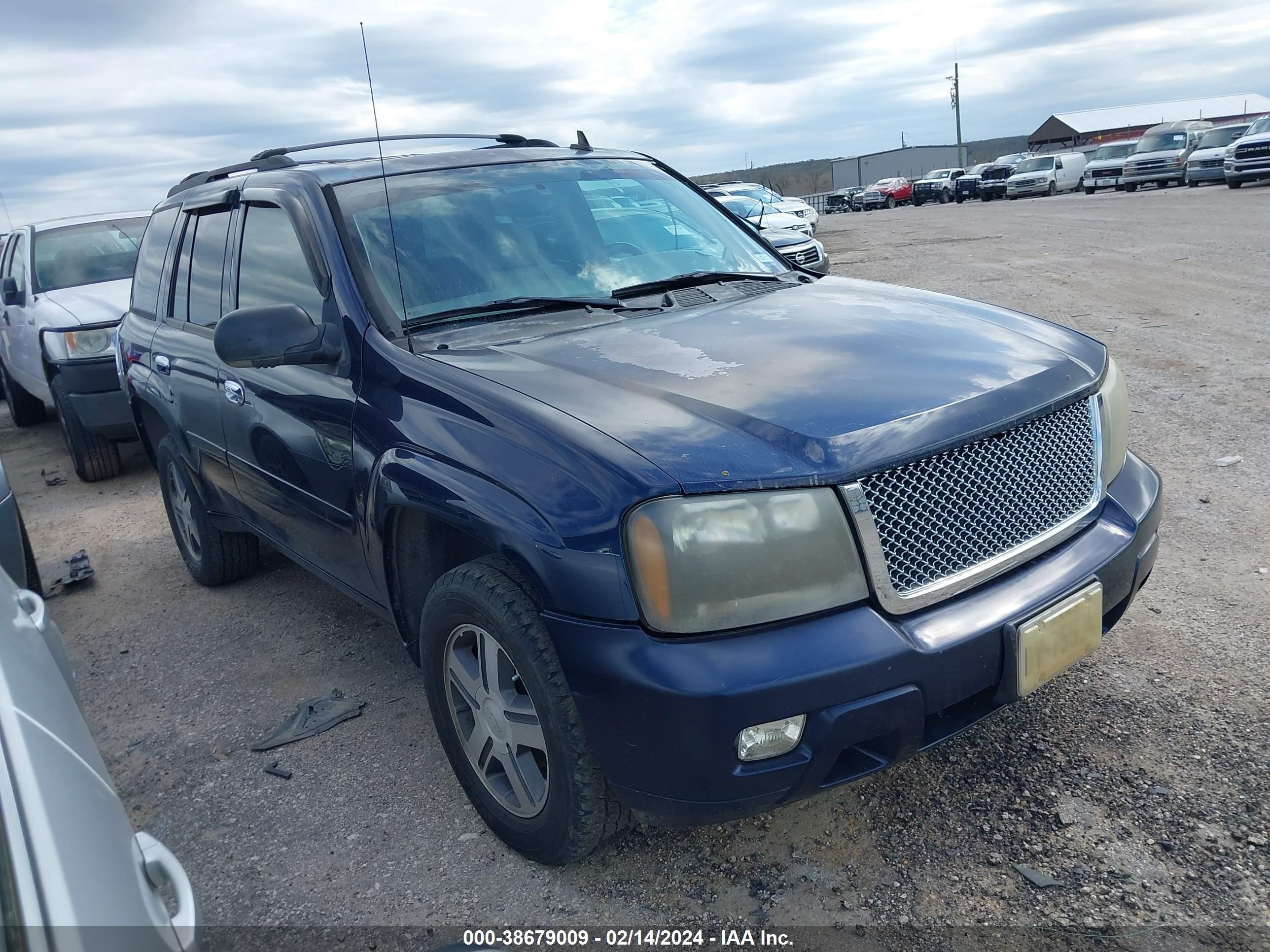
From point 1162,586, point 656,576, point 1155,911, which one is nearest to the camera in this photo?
point 656,576

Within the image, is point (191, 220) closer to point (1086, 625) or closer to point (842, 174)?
point (1086, 625)

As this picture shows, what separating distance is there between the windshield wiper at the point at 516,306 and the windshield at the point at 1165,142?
107ft

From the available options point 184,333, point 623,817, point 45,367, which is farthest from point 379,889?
point 45,367

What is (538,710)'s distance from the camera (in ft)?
7.28

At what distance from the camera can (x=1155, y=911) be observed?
216 cm

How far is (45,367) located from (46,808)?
7.11 metres

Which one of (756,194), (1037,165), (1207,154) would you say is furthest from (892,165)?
(756,194)

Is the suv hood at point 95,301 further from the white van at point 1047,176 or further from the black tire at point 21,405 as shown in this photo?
the white van at point 1047,176

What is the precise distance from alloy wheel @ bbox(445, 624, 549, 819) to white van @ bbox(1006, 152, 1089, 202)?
3760cm

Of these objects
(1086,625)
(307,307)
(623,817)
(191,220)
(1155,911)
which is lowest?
(1155,911)

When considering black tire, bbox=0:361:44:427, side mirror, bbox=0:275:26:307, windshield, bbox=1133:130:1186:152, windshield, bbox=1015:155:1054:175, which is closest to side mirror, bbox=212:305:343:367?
side mirror, bbox=0:275:26:307

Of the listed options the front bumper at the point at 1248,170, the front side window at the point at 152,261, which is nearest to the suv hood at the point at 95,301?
the front side window at the point at 152,261

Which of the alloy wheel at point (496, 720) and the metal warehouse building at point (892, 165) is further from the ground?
the metal warehouse building at point (892, 165)

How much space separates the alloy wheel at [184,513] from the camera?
15.3 feet
